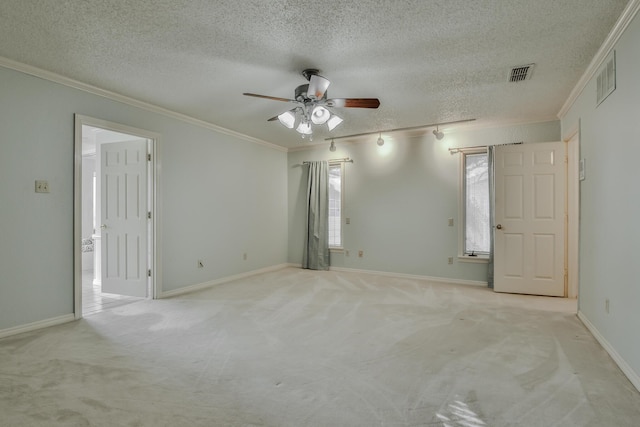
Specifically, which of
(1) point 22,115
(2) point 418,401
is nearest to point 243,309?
(2) point 418,401

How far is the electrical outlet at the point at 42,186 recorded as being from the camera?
123 inches

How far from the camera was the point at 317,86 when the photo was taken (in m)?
2.99

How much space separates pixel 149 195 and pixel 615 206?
4845 millimetres

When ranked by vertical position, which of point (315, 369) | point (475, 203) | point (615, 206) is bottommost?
point (315, 369)

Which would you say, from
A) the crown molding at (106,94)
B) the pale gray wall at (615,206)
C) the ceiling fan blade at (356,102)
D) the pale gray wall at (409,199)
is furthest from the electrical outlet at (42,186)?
the pale gray wall at (615,206)

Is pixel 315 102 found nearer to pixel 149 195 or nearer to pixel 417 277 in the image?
pixel 149 195

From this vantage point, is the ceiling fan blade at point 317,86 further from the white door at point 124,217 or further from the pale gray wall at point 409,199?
the pale gray wall at point 409,199

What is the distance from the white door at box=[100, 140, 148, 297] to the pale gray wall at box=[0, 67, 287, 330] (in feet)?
0.90

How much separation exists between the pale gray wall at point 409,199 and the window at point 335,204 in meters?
0.21

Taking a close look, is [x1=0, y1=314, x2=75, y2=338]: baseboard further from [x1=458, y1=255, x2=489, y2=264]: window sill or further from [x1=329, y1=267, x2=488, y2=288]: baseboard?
[x1=458, y1=255, x2=489, y2=264]: window sill

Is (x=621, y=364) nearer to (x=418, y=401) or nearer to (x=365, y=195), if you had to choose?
(x=418, y=401)

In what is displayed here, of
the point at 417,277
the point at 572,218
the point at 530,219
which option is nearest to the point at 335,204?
the point at 417,277

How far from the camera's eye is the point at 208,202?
4.99 metres

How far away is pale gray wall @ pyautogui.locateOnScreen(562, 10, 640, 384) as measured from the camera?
216 cm
